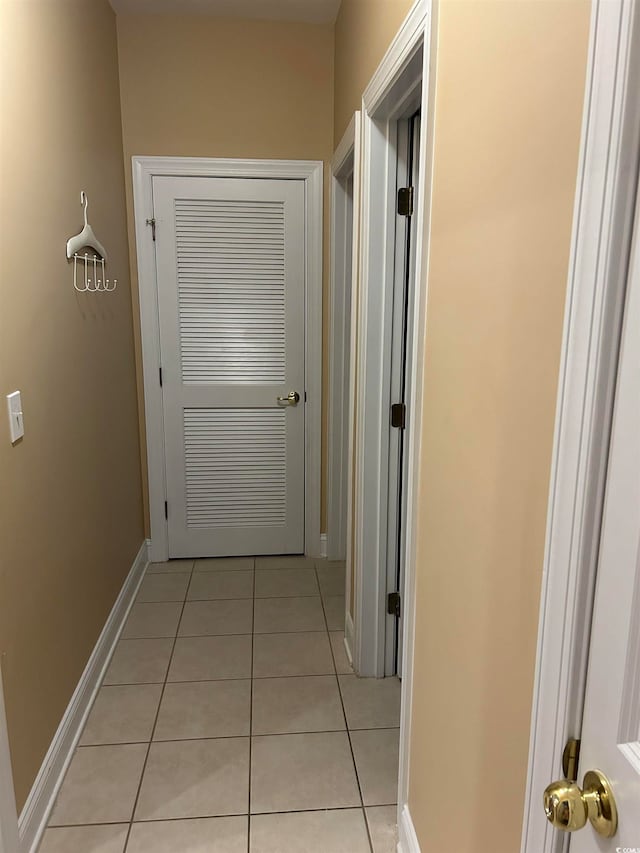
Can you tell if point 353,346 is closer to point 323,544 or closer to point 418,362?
point 418,362

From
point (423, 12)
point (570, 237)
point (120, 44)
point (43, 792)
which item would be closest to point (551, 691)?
point (570, 237)

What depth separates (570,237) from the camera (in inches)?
29.8

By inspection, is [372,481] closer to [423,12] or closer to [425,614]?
[425,614]

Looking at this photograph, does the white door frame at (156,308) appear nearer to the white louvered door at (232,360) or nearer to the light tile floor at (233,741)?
the white louvered door at (232,360)

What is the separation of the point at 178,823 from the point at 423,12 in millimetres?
2164

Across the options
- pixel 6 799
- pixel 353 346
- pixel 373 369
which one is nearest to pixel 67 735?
pixel 6 799

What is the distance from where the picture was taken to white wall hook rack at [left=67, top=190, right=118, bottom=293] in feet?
7.22

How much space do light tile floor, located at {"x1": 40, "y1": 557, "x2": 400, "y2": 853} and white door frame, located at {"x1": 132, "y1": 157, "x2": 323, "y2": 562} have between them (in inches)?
23.0

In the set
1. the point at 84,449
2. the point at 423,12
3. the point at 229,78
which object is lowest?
the point at 84,449

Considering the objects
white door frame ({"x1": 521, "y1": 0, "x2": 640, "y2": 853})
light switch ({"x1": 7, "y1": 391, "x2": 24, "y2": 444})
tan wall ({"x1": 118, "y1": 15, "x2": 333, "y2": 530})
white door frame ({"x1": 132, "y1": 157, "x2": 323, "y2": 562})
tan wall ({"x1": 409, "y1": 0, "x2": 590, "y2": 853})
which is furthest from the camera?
white door frame ({"x1": 132, "y1": 157, "x2": 323, "y2": 562})

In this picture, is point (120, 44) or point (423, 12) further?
point (120, 44)

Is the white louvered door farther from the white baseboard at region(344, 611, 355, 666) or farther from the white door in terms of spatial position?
the white door

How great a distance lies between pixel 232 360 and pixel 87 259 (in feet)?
3.52

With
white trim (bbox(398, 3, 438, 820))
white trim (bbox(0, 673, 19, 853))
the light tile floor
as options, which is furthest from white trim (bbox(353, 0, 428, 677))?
white trim (bbox(0, 673, 19, 853))
